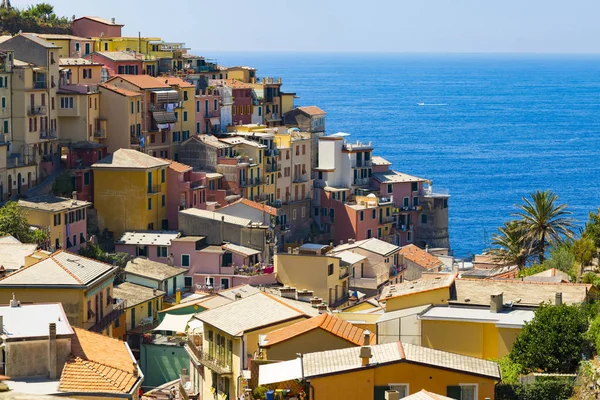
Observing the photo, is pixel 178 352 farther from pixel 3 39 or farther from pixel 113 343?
pixel 3 39

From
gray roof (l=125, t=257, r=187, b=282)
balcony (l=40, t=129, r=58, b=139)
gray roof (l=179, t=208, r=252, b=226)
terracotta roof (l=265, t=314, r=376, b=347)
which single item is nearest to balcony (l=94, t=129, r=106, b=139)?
balcony (l=40, t=129, r=58, b=139)

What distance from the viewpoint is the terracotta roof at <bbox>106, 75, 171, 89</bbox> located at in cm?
8256

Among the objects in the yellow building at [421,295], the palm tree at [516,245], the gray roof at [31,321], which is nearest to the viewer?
the gray roof at [31,321]

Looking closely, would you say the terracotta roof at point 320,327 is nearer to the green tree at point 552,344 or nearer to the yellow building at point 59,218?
the green tree at point 552,344

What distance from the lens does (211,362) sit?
126ft

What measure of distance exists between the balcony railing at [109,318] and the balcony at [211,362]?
880 cm

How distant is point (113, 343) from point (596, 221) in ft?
73.0

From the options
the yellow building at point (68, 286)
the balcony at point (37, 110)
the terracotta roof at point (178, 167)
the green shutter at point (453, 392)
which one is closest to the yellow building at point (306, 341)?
the green shutter at point (453, 392)

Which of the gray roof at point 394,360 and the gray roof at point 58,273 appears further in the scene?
the gray roof at point 58,273

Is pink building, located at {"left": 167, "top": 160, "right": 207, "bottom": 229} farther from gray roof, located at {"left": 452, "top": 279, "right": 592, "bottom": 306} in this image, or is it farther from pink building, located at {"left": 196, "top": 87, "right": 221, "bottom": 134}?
gray roof, located at {"left": 452, "top": 279, "right": 592, "bottom": 306}

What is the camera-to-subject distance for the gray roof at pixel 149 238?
73.4 meters

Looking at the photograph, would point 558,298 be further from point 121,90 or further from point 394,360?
point 121,90

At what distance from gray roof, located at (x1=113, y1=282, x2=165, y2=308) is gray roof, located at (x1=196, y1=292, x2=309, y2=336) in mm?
19382

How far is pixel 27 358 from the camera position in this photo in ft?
98.6
